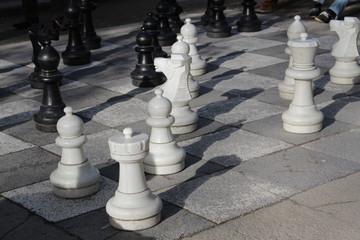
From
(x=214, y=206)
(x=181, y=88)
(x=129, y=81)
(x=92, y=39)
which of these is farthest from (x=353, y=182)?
Answer: (x=92, y=39)

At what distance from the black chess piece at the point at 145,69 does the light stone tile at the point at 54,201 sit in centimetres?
266

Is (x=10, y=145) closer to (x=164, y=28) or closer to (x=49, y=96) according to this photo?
(x=49, y=96)

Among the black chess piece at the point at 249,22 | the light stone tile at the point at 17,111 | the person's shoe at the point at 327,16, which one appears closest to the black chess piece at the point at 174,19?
the black chess piece at the point at 249,22

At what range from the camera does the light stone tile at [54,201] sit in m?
4.96

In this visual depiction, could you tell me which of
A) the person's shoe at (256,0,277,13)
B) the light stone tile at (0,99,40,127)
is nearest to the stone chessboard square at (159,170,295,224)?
the light stone tile at (0,99,40,127)

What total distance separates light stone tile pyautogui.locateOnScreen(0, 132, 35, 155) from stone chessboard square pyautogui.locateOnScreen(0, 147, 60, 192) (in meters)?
0.09

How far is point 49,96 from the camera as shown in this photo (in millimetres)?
6898

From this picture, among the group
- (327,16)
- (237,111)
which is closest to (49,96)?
(237,111)

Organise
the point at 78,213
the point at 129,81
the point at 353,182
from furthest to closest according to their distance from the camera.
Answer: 1. the point at 129,81
2. the point at 353,182
3. the point at 78,213

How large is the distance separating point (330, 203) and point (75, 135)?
182 cm

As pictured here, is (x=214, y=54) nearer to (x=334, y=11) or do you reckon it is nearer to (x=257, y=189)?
(x=334, y=11)

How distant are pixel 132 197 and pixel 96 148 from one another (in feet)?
5.11

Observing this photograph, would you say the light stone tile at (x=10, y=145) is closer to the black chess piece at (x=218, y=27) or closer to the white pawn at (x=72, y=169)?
the white pawn at (x=72, y=169)

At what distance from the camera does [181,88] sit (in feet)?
20.8
